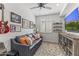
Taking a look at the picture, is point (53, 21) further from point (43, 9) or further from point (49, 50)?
point (49, 50)

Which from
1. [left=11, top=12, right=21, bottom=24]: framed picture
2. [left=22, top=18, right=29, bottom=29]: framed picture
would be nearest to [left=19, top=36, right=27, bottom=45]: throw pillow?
[left=22, top=18, right=29, bottom=29]: framed picture

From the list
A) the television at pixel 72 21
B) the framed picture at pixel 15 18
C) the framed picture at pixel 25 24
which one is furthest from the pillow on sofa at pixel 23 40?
the television at pixel 72 21

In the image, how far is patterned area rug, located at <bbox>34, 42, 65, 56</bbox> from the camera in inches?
91.7

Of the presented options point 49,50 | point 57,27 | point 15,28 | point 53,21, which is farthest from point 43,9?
point 49,50

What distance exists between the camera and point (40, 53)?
2361 millimetres

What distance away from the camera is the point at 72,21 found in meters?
2.38

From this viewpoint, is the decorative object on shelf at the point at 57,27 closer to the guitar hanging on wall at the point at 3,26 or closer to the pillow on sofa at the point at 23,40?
the pillow on sofa at the point at 23,40

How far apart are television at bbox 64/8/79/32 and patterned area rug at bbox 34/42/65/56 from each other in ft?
1.68

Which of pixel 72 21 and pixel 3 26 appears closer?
pixel 3 26

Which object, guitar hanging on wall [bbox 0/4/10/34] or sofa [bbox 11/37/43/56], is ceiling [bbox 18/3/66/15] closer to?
guitar hanging on wall [bbox 0/4/10/34]

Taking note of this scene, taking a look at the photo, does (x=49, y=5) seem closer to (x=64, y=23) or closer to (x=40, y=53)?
(x=64, y=23)

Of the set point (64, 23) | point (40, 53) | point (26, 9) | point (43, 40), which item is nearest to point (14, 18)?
point (26, 9)

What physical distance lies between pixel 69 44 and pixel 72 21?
53 cm

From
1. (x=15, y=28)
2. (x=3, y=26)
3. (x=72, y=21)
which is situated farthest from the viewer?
(x=15, y=28)
